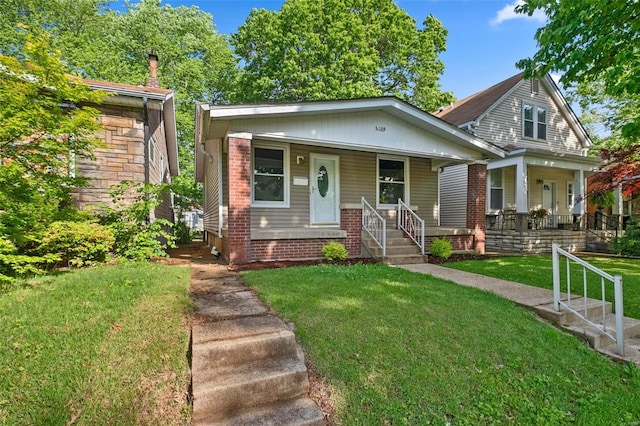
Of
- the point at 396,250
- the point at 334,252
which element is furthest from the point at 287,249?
the point at 396,250

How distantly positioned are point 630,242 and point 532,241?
276 cm

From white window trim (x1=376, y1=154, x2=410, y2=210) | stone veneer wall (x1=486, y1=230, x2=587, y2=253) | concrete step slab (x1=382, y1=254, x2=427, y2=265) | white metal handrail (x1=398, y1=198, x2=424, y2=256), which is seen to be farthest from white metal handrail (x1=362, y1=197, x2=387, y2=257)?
stone veneer wall (x1=486, y1=230, x2=587, y2=253)

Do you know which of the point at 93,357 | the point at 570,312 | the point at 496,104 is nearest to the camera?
the point at 93,357

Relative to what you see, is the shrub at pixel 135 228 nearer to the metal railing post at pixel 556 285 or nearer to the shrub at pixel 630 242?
the metal railing post at pixel 556 285

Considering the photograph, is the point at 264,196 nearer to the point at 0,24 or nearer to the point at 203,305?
the point at 203,305

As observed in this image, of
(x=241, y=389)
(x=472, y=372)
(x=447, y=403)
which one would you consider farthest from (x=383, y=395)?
(x=241, y=389)

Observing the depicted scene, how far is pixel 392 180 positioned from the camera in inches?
394

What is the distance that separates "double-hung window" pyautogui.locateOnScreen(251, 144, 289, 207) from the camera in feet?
26.6

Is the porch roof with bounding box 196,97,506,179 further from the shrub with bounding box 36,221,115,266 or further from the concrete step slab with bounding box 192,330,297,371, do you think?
the concrete step slab with bounding box 192,330,297,371

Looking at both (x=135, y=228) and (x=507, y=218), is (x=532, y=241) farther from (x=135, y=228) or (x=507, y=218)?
(x=135, y=228)

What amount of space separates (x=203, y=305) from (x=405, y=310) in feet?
7.71

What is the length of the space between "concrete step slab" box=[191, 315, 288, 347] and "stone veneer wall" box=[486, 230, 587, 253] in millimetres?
10774

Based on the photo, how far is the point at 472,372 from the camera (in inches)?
109

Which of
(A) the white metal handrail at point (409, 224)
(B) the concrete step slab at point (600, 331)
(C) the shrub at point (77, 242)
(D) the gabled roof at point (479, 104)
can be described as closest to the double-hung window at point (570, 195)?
(D) the gabled roof at point (479, 104)
